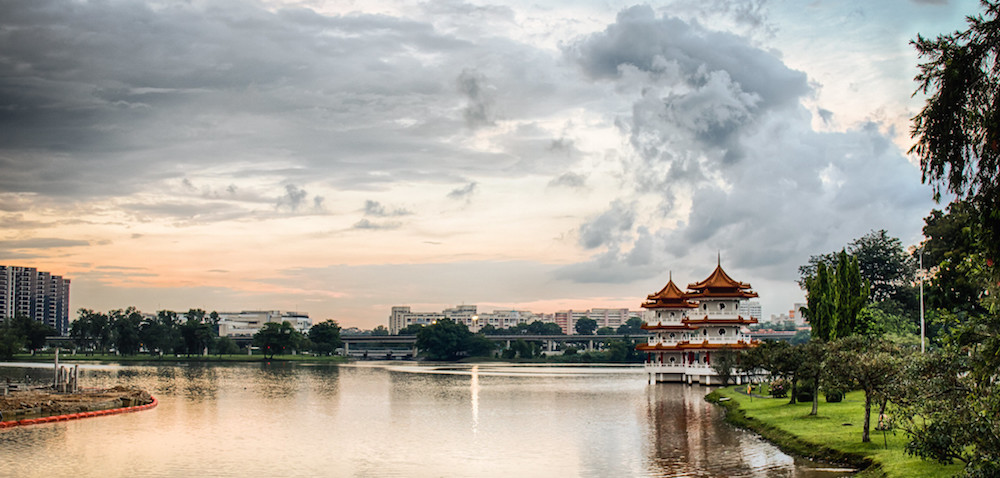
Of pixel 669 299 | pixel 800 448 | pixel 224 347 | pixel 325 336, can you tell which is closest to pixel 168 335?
pixel 224 347

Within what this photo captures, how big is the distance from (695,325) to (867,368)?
55397mm

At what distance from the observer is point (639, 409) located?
2232 inches

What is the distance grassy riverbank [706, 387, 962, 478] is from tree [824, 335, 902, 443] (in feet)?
3.57

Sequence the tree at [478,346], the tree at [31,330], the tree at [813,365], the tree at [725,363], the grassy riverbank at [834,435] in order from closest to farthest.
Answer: the grassy riverbank at [834,435], the tree at [813,365], the tree at [725,363], the tree at [31,330], the tree at [478,346]

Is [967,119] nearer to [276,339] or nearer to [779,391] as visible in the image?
[779,391]

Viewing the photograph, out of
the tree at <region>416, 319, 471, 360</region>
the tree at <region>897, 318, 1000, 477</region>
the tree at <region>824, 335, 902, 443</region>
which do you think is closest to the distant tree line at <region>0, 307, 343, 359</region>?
the tree at <region>416, 319, 471, 360</region>

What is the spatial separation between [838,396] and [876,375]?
2001 centimetres

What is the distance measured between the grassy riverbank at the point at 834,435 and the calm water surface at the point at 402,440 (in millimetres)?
1052

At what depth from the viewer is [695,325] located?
8356cm

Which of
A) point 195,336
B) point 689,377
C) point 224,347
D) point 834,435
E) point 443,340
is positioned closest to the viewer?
point 834,435

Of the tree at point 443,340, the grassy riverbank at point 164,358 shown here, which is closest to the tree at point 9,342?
the grassy riverbank at point 164,358

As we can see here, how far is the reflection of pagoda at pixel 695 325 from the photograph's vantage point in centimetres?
8275

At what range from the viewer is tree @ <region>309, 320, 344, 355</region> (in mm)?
181125

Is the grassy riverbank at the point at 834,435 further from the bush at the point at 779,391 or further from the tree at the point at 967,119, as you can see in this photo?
the tree at the point at 967,119
